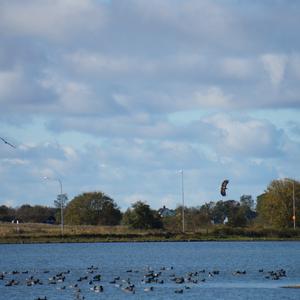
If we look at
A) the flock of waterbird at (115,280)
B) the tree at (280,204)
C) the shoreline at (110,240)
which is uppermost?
the tree at (280,204)

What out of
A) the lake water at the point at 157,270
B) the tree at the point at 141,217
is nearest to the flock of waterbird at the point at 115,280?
the lake water at the point at 157,270

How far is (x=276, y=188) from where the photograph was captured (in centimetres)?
18625

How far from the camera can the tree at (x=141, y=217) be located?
178 m

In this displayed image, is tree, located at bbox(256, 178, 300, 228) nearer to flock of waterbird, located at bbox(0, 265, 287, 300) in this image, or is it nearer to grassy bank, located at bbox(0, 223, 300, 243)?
grassy bank, located at bbox(0, 223, 300, 243)

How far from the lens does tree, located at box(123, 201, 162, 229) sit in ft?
583

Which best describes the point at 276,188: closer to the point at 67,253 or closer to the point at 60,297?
the point at 67,253

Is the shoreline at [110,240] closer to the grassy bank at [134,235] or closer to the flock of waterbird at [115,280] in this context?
the grassy bank at [134,235]

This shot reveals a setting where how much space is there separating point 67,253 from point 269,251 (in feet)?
82.0

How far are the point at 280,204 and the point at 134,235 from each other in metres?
31.9

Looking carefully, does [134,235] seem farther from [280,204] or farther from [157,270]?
[157,270]

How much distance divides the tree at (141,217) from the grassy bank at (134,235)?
20.5 feet

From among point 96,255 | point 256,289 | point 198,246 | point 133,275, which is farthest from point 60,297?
point 198,246

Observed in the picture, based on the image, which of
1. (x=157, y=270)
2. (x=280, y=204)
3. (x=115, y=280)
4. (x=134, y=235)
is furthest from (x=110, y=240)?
(x=115, y=280)

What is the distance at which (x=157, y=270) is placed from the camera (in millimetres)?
88562
